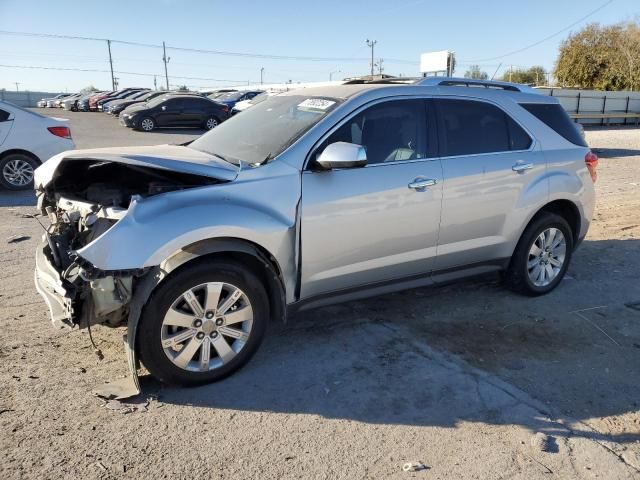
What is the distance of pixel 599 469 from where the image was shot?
9.47 ft

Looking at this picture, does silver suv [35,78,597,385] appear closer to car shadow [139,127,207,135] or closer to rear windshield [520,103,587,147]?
rear windshield [520,103,587,147]

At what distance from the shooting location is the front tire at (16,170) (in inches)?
376

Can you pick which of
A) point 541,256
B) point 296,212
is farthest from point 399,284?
point 541,256

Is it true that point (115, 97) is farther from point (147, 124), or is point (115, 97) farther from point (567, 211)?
point (567, 211)

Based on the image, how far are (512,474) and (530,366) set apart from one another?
1.25m

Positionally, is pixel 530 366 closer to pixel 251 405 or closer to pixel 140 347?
→ pixel 251 405

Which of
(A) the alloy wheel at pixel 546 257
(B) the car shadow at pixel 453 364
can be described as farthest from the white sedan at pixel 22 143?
(A) the alloy wheel at pixel 546 257

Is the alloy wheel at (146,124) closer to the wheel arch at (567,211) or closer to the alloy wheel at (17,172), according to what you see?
the alloy wheel at (17,172)

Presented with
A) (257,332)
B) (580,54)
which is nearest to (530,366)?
(257,332)

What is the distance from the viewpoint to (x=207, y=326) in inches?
137

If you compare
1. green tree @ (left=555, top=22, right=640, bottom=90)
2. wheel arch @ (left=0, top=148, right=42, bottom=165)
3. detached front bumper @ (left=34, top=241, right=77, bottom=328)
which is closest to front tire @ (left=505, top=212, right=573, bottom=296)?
detached front bumper @ (left=34, top=241, right=77, bottom=328)

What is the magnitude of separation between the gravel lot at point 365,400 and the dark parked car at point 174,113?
19.8 metres

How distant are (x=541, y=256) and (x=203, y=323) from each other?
336 cm

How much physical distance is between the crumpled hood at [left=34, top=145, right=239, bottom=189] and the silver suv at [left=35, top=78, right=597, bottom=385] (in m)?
0.01
